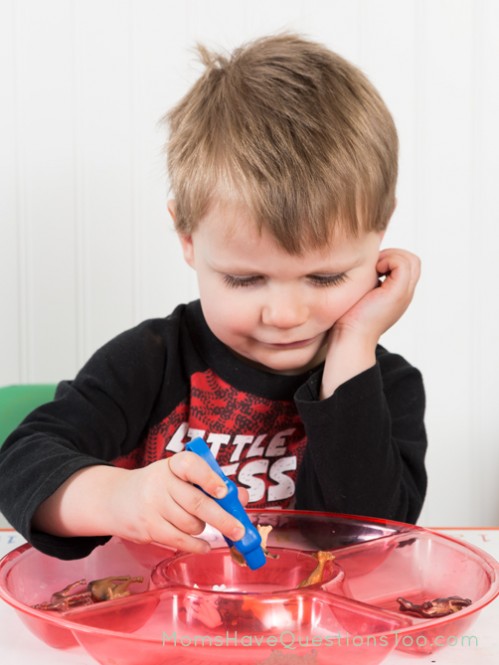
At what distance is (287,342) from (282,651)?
381 mm

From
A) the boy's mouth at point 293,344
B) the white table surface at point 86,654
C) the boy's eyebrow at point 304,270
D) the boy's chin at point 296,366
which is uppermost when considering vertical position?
the boy's eyebrow at point 304,270

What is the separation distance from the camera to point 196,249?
31.1 inches

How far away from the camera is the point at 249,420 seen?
90 centimetres

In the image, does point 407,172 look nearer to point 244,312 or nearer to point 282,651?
point 244,312

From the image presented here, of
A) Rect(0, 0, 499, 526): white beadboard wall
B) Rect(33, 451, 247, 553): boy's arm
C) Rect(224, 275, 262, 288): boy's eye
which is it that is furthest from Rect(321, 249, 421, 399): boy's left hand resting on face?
Rect(0, 0, 499, 526): white beadboard wall

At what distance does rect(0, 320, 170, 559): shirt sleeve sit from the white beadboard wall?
549 mm

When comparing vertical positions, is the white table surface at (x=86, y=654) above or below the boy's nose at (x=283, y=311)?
below

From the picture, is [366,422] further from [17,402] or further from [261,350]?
[17,402]

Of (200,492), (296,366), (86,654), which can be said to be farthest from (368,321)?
(86,654)

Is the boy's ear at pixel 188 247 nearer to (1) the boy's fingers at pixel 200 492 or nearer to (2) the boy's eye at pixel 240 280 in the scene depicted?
(2) the boy's eye at pixel 240 280

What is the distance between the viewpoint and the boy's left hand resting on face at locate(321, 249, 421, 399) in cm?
Result: 82

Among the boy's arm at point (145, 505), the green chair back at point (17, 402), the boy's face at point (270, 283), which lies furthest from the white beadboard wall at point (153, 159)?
the boy's arm at point (145, 505)

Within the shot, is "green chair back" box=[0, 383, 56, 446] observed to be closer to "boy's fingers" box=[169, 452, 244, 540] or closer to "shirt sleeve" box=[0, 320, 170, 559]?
"shirt sleeve" box=[0, 320, 170, 559]

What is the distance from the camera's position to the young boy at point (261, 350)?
0.68 metres
